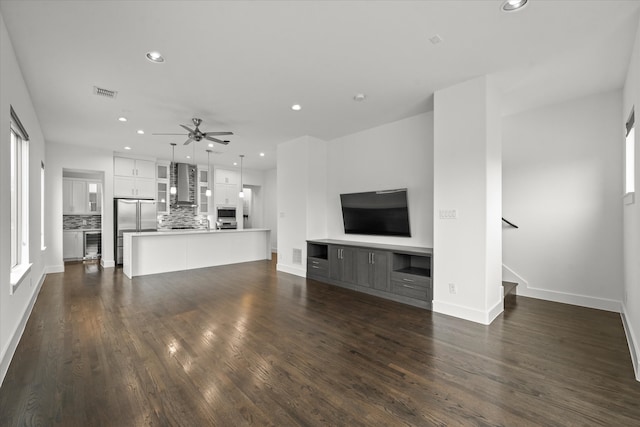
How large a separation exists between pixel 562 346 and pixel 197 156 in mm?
8396

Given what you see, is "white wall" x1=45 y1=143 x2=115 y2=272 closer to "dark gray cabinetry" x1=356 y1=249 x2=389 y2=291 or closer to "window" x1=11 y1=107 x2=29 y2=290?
"window" x1=11 y1=107 x2=29 y2=290

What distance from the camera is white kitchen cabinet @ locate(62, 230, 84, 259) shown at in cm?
791

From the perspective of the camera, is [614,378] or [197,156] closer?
[614,378]

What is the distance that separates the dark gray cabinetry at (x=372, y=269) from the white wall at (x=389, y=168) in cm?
66

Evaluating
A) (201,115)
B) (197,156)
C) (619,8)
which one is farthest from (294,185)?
(619,8)

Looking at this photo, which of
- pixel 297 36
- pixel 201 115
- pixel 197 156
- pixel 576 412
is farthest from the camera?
pixel 197 156

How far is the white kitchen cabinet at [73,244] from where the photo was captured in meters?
7.91

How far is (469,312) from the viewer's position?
3.54 m

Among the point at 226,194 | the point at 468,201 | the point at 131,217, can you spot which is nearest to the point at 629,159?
the point at 468,201

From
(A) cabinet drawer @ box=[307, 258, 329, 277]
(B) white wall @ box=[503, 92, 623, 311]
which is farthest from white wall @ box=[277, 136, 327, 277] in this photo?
(B) white wall @ box=[503, 92, 623, 311]

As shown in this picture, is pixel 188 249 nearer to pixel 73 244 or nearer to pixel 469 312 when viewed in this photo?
pixel 73 244

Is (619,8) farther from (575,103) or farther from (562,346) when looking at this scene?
(562,346)

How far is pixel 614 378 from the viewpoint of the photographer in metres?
2.29

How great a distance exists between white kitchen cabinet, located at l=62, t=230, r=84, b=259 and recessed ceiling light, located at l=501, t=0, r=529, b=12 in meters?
10.3
